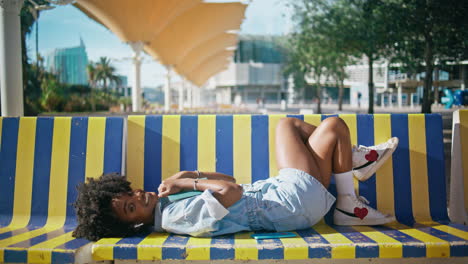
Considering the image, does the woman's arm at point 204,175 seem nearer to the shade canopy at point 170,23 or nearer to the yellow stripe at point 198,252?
the yellow stripe at point 198,252

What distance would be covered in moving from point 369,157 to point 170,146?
4.66ft

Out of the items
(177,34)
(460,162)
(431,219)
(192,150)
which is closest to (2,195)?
(192,150)

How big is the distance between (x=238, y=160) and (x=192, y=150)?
35cm

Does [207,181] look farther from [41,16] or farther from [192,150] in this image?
[41,16]

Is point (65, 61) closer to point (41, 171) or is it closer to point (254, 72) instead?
point (41, 171)

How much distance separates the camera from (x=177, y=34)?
2691cm

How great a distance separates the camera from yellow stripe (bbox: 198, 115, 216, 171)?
300cm


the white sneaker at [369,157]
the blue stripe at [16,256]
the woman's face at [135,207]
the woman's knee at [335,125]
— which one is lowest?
the blue stripe at [16,256]

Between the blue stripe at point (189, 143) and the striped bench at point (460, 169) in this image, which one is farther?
the blue stripe at point (189, 143)

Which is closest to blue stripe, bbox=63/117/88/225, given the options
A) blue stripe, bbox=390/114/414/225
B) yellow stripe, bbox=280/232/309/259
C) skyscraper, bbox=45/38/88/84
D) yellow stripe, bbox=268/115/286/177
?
yellow stripe, bbox=268/115/286/177

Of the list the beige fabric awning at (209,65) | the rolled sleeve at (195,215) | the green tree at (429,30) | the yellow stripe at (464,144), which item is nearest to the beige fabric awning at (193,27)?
the green tree at (429,30)

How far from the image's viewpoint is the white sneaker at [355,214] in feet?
8.65

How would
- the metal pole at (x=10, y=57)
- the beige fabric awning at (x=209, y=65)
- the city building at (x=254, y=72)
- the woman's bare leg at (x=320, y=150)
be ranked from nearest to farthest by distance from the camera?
the woman's bare leg at (x=320, y=150)
the metal pole at (x=10, y=57)
the beige fabric awning at (x=209, y=65)
the city building at (x=254, y=72)

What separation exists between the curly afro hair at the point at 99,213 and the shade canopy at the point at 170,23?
1493cm
